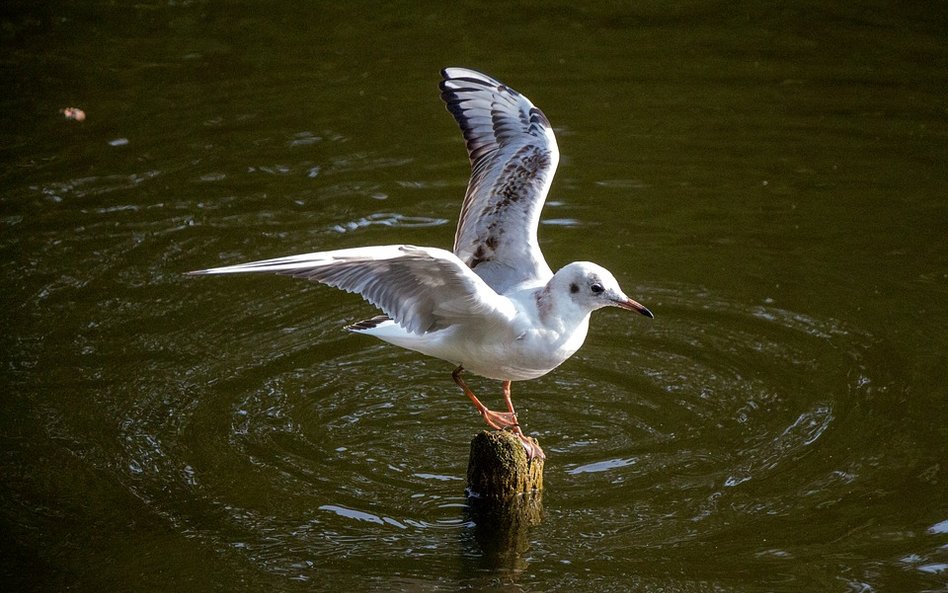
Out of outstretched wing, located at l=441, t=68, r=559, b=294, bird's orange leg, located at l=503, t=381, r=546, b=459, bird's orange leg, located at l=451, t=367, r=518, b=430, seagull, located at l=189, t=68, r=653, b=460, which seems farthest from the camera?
outstretched wing, located at l=441, t=68, r=559, b=294

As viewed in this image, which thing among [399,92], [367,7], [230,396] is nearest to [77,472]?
[230,396]

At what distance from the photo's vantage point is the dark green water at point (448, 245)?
234 inches

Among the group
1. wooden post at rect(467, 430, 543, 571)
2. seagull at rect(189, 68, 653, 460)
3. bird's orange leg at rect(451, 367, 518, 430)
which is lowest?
wooden post at rect(467, 430, 543, 571)

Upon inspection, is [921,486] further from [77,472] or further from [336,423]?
Answer: [77,472]

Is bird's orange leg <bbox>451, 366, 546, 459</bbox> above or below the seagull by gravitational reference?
below

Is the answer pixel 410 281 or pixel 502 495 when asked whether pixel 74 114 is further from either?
pixel 502 495

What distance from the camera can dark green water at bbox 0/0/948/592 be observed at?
19.5 feet

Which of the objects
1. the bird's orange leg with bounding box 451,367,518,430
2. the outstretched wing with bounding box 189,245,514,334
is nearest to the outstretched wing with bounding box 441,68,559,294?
the bird's orange leg with bounding box 451,367,518,430

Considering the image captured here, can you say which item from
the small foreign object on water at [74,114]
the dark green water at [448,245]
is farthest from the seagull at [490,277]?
the small foreign object on water at [74,114]

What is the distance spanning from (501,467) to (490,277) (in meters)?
1.13

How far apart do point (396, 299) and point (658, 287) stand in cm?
285

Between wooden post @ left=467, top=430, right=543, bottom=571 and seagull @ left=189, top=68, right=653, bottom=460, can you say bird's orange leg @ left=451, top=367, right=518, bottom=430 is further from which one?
wooden post @ left=467, top=430, right=543, bottom=571

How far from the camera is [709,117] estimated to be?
11.0 meters

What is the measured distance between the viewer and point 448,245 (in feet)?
29.1
